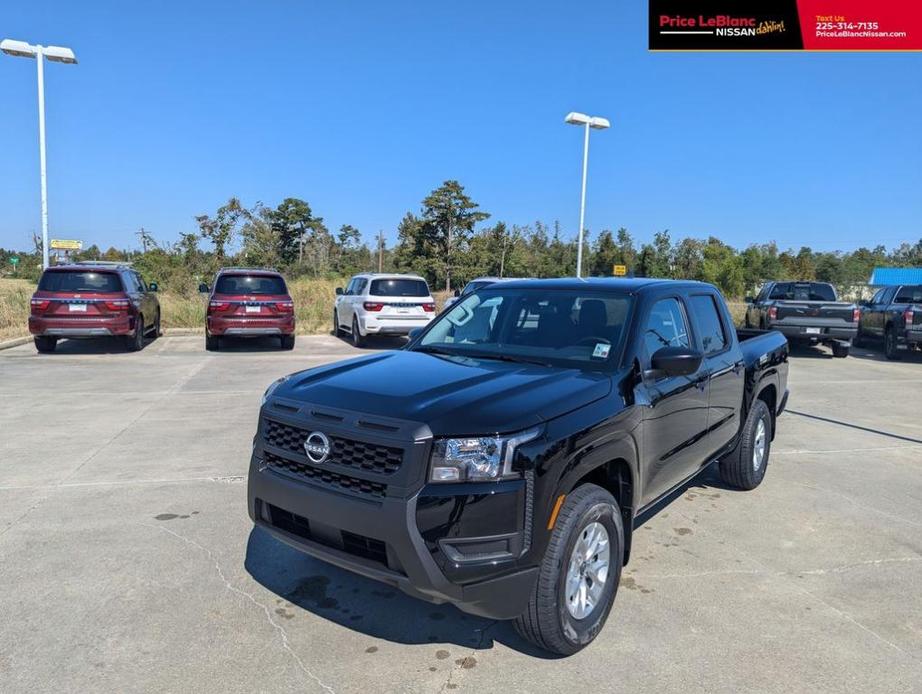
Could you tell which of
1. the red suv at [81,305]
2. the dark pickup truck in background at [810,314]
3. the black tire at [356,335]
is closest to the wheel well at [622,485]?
the red suv at [81,305]

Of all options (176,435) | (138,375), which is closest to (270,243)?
(138,375)

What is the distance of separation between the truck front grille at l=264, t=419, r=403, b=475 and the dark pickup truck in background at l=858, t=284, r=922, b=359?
1595cm

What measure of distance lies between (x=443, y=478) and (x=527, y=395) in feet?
1.95

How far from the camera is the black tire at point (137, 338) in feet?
45.0

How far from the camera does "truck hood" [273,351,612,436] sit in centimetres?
274

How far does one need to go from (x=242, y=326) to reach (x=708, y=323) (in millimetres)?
11292

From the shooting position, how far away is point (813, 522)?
15.7ft

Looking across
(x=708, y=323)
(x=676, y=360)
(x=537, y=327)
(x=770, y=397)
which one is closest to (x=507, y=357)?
(x=537, y=327)

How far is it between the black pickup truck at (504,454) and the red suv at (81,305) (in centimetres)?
1089

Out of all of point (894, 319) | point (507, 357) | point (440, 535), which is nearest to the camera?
point (440, 535)

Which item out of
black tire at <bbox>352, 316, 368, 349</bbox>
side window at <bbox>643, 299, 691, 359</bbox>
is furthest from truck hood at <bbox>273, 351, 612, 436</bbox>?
black tire at <bbox>352, 316, 368, 349</bbox>

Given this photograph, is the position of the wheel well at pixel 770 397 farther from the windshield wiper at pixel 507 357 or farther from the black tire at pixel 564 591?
the black tire at pixel 564 591

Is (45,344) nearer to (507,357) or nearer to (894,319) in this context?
(507,357)

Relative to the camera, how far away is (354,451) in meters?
2.82
